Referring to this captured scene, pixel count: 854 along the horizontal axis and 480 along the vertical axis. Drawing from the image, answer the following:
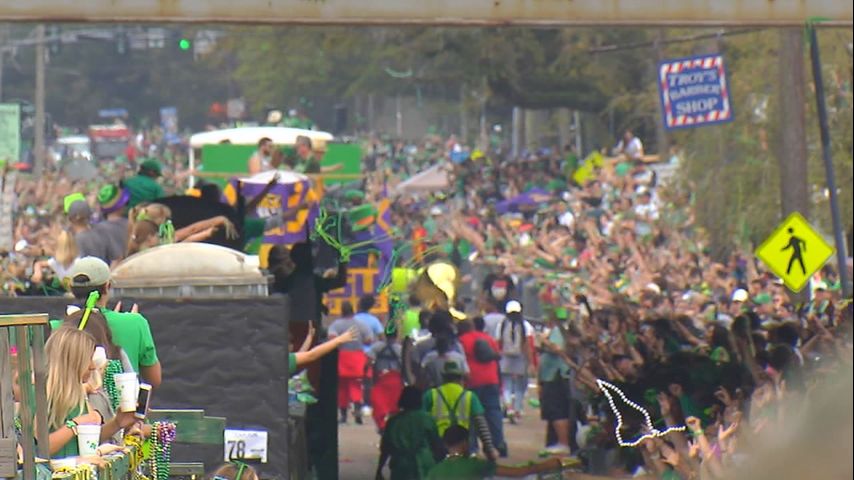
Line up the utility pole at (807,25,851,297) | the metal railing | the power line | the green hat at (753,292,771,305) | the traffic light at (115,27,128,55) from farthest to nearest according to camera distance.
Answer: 1. the traffic light at (115,27,128,55)
2. the power line
3. the green hat at (753,292,771,305)
4. the utility pole at (807,25,851,297)
5. the metal railing

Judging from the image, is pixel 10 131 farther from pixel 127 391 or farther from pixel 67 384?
pixel 67 384

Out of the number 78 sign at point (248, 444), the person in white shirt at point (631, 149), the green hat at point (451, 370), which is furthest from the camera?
the person in white shirt at point (631, 149)

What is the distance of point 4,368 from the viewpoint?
16.9ft

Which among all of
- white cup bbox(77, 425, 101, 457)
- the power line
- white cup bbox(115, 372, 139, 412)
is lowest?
white cup bbox(77, 425, 101, 457)

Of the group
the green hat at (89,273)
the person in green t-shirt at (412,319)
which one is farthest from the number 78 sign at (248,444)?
the person in green t-shirt at (412,319)

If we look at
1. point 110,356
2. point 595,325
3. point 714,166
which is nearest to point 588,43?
point 714,166

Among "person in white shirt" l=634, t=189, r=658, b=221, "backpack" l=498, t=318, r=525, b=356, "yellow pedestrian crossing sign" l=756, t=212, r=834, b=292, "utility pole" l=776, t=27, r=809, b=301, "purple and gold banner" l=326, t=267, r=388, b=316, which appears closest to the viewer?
"yellow pedestrian crossing sign" l=756, t=212, r=834, b=292

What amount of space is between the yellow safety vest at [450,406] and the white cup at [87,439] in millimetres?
8762

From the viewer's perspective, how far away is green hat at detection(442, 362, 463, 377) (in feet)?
52.0

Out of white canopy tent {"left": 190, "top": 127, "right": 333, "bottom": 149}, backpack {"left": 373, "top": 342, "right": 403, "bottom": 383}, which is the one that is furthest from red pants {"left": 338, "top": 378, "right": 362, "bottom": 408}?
white canopy tent {"left": 190, "top": 127, "right": 333, "bottom": 149}

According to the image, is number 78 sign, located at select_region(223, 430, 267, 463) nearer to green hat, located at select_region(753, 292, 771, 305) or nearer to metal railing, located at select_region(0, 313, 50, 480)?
metal railing, located at select_region(0, 313, 50, 480)

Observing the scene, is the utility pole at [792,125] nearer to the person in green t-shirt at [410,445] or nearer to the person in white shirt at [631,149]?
the person in green t-shirt at [410,445]

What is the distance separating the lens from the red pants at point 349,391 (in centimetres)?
2134

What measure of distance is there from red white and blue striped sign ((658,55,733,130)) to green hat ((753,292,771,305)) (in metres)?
5.65
